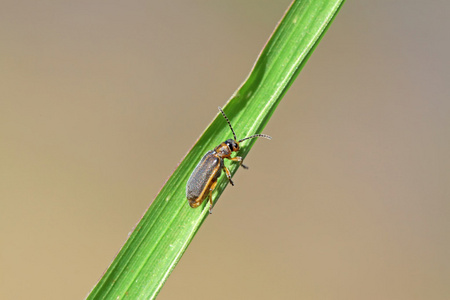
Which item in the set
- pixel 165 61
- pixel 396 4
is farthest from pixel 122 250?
pixel 396 4

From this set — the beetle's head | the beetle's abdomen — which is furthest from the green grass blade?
the beetle's head

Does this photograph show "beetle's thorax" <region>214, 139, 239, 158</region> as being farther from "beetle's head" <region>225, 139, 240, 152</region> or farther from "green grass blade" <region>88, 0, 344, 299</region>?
"green grass blade" <region>88, 0, 344, 299</region>

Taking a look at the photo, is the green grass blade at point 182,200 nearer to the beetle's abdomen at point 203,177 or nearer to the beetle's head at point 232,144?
the beetle's abdomen at point 203,177

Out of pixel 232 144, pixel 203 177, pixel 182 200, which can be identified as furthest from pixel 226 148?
pixel 182 200

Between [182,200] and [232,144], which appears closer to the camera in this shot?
[182,200]

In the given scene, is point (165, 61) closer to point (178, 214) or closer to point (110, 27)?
point (110, 27)

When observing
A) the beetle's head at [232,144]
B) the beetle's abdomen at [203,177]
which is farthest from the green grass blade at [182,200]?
the beetle's head at [232,144]

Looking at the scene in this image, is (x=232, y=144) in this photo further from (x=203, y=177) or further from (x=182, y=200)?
(x=182, y=200)
